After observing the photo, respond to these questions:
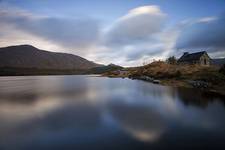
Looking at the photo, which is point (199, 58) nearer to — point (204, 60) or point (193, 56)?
point (204, 60)

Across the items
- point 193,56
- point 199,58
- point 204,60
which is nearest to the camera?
point 199,58

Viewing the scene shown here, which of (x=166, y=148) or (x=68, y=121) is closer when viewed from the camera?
(x=166, y=148)

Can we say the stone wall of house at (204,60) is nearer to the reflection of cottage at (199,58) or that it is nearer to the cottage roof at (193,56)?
the reflection of cottage at (199,58)

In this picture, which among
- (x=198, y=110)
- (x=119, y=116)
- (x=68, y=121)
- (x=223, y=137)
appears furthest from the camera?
(x=198, y=110)

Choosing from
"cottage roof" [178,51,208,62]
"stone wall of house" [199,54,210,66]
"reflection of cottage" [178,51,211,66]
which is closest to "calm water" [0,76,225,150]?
"reflection of cottage" [178,51,211,66]

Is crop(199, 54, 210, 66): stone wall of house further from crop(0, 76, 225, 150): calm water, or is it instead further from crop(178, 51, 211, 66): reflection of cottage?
crop(0, 76, 225, 150): calm water

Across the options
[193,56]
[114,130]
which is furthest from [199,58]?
[114,130]

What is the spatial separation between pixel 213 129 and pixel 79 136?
13130 mm

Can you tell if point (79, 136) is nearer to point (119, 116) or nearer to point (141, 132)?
point (141, 132)

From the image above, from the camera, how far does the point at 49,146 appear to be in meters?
12.5

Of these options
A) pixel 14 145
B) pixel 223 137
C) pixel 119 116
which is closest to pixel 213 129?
pixel 223 137

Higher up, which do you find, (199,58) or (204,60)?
(199,58)

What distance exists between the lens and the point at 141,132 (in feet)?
49.9

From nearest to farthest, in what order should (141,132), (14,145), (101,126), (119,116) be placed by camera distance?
(14,145)
(141,132)
(101,126)
(119,116)
